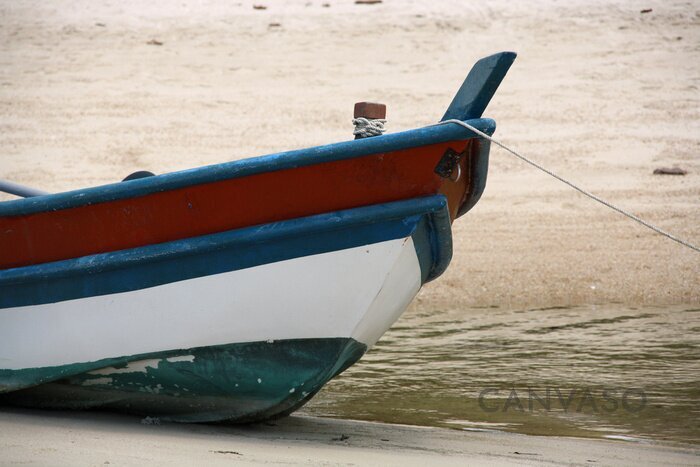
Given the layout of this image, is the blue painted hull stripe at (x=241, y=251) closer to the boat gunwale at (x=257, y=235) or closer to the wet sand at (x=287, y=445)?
the boat gunwale at (x=257, y=235)

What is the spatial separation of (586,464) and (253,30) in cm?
Result: 1346

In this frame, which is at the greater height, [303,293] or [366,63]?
[366,63]

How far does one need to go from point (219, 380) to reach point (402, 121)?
28.6ft

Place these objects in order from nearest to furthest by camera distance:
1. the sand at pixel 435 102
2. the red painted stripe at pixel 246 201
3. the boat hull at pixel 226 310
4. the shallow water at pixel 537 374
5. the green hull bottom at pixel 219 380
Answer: the red painted stripe at pixel 246 201 → the boat hull at pixel 226 310 → the green hull bottom at pixel 219 380 → the shallow water at pixel 537 374 → the sand at pixel 435 102

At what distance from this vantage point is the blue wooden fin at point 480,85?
3887 millimetres

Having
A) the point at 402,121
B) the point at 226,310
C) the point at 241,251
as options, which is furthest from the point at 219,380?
the point at 402,121

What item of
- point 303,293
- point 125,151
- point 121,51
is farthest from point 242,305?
point 121,51

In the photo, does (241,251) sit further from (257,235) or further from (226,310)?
(226,310)

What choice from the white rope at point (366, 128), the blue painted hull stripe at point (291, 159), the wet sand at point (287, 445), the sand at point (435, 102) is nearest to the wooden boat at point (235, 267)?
the blue painted hull stripe at point (291, 159)

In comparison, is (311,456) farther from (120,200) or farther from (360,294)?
(120,200)

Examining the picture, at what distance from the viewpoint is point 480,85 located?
13.1ft

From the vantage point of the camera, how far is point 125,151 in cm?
1198

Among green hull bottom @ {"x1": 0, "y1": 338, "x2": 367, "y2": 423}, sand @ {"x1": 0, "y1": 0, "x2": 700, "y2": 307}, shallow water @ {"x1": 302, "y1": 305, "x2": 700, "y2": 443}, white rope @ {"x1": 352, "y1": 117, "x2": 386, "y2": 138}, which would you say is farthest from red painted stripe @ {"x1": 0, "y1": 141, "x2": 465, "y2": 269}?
sand @ {"x1": 0, "y1": 0, "x2": 700, "y2": 307}

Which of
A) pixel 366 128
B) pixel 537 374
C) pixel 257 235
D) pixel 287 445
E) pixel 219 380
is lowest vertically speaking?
pixel 537 374
